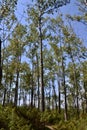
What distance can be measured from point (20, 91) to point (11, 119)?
37.3 meters

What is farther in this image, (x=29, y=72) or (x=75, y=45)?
(x=29, y=72)

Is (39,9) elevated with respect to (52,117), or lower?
elevated

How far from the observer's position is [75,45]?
2941 centimetres

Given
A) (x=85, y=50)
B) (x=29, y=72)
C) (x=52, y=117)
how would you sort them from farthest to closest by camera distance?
(x=29, y=72) → (x=85, y=50) → (x=52, y=117)

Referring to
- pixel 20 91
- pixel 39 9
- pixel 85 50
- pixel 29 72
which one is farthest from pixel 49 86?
pixel 39 9

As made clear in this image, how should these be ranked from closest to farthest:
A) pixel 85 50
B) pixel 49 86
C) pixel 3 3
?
pixel 3 3, pixel 85 50, pixel 49 86

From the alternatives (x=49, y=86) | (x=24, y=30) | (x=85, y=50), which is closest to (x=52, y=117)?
(x=85, y=50)

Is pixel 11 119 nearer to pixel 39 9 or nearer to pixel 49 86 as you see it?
pixel 39 9

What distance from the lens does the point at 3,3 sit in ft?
48.9

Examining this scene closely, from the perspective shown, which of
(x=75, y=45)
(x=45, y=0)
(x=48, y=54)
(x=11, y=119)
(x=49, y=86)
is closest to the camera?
(x=11, y=119)

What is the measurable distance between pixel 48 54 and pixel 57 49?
5.37 meters

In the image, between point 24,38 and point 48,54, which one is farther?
point 48,54

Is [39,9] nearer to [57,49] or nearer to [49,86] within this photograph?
[57,49]

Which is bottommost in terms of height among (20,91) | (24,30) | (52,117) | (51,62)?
(52,117)
